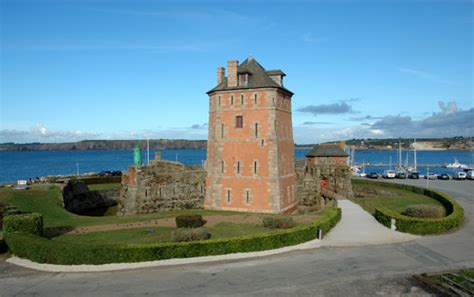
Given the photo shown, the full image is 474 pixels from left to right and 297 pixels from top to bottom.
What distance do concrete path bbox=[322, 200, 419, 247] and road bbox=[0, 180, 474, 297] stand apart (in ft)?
5.07

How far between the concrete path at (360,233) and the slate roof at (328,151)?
20.2 m

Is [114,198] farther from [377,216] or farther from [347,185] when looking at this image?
[377,216]

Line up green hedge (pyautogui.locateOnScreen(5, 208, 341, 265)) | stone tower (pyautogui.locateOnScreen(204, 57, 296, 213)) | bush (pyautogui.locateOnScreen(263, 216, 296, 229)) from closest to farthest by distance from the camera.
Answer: green hedge (pyautogui.locateOnScreen(5, 208, 341, 265)), bush (pyautogui.locateOnScreen(263, 216, 296, 229)), stone tower (pyautogui.locateOnScreen(204, 57, 296, 213))

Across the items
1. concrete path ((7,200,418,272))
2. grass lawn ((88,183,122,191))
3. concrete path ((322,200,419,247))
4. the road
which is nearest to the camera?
the road

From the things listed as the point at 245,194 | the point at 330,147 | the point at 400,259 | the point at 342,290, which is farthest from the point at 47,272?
the point at 330,147

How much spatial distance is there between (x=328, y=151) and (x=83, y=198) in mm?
32861

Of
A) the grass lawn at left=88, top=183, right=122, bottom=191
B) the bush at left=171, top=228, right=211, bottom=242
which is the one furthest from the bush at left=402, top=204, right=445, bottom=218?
the grass lawn at left=88, top=183, right=122, bottom=191

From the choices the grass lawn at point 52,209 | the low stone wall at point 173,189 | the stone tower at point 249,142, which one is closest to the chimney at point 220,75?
the stone tower at point 249,142

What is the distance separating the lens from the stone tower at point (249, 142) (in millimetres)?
36656

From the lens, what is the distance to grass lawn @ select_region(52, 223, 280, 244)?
80.2 ft

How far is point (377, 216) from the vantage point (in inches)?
1200

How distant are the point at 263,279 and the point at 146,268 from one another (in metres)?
6.08

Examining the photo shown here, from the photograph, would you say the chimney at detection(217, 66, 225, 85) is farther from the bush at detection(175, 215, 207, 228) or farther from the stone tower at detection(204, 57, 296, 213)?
the bush at detection(175, 215, 207, 228)

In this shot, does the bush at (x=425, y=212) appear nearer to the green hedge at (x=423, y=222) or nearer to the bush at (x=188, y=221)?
the green hedge at (x=423, y=222)
